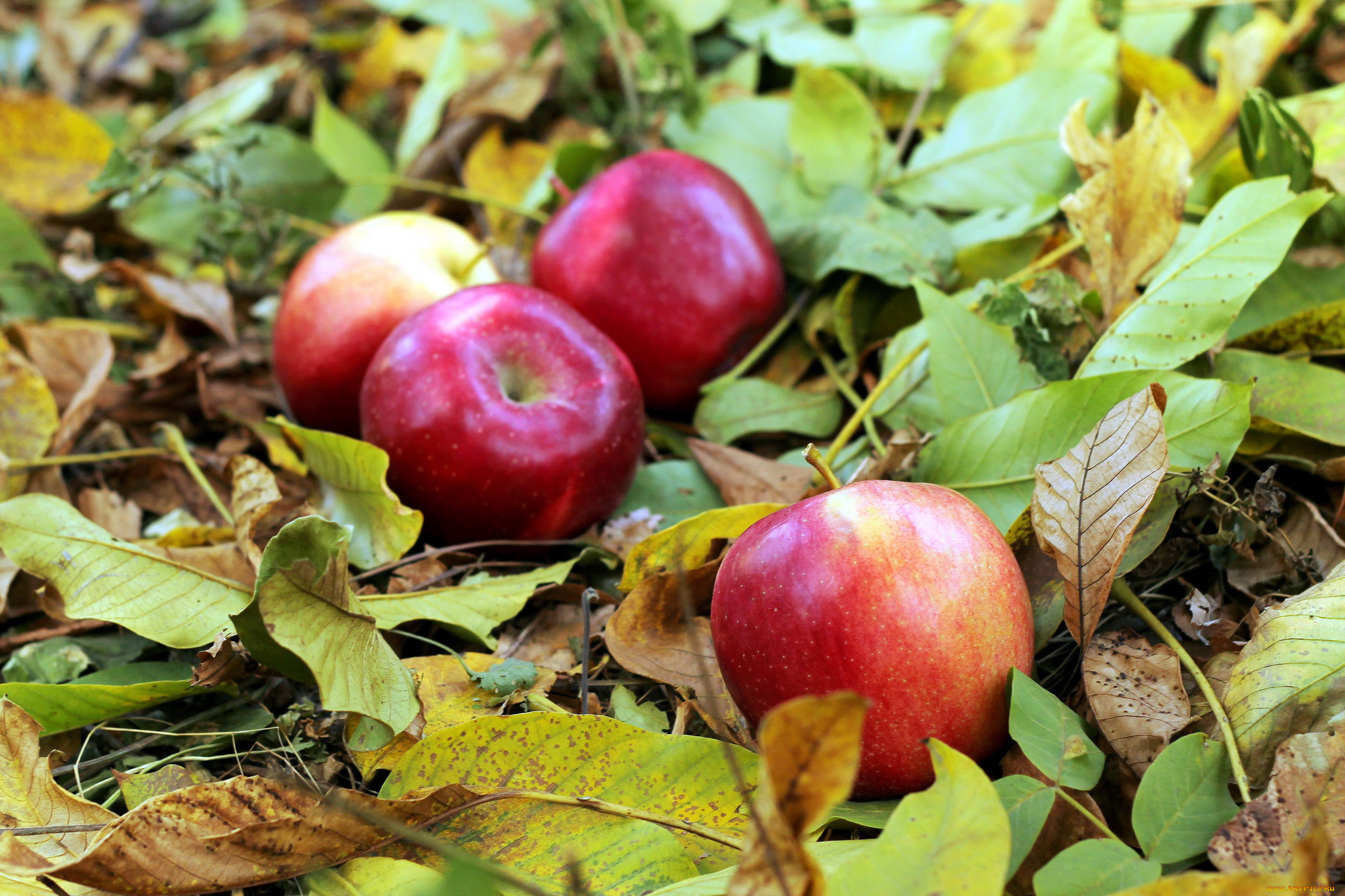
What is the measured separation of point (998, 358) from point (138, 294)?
1297 millimetres

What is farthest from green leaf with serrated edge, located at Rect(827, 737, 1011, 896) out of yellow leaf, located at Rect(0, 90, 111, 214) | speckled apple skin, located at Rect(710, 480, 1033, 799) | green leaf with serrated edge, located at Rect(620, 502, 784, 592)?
yellow leaf, located at Rect(0, 90, 111, 214)

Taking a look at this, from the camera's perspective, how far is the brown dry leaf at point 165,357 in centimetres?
133

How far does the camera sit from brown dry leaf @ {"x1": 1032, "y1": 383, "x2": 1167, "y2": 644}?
0.72 metres

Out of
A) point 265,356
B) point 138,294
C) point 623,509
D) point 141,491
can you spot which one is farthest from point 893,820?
point 138,294

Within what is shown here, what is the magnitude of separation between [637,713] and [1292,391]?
66cm

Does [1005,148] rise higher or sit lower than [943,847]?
higher

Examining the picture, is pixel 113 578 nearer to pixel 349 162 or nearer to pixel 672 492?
pixel 672 492

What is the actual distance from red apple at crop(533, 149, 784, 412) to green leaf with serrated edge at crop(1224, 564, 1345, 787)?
712mm

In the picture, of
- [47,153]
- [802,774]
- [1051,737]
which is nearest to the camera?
[802,774]

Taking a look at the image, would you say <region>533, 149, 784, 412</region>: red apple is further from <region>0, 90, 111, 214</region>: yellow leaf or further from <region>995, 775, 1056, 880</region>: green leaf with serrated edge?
<region>0, 90, 111, 214</region>: yellow leaf

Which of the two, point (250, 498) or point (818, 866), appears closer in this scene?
point (818, 866)

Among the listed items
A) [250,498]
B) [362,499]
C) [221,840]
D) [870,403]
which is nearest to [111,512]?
[250,498]

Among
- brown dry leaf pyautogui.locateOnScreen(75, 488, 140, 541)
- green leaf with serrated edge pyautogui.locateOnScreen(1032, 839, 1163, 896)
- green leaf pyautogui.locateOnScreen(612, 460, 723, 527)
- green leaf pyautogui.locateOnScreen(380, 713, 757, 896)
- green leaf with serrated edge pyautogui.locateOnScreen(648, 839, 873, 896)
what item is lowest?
brown dry leaf pyautogui.locateOnScreen(75, 488, 140, 541)

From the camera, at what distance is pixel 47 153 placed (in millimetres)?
1673
